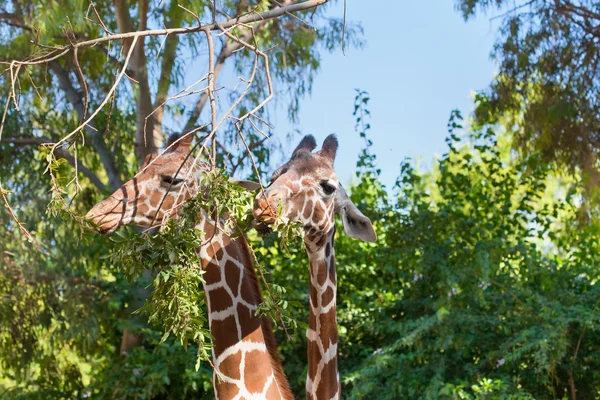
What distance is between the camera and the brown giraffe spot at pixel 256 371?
11.6 ft

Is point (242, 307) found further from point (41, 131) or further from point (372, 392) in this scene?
point (41, 131)

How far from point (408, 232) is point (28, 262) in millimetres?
3103

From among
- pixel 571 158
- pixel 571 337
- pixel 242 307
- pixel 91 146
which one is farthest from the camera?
pixel 91 146

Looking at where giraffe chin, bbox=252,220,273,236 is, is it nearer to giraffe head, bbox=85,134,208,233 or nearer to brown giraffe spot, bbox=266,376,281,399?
giraffe head, bbox=85,134,208,233

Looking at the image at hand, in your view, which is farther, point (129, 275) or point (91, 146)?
point (91, 146)

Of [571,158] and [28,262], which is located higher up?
[571,158]

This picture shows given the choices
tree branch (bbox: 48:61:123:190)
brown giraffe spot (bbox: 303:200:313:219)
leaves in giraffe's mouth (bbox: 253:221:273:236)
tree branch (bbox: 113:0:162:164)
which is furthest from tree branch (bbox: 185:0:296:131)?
leaves in giraffe's mouth (bbox: 253:221:273:236)

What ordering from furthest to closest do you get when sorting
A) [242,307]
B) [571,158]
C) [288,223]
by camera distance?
[571,158] < [242,307] < [288,223]

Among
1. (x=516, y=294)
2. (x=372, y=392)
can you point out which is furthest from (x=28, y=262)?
(x=516, y=294)

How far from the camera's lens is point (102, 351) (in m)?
8.43

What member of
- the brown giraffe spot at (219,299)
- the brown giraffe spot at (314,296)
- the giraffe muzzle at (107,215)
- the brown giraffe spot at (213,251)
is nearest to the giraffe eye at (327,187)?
the brown giraffe spot at (314,296)

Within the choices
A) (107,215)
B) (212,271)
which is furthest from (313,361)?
(107,215)

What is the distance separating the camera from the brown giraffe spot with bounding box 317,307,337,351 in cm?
393

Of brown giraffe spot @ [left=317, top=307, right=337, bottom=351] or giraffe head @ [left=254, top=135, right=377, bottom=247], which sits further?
brown giraffe spot @ [left=317, top=307, right=337, bottom=351]
